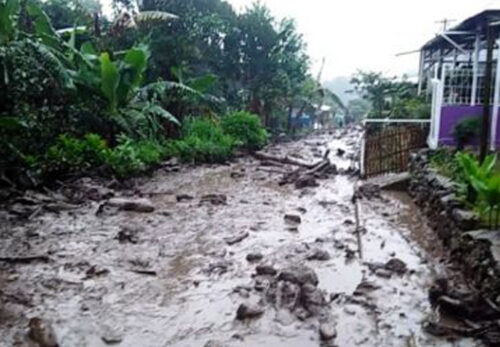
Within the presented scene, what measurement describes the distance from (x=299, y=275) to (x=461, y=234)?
6.49 feet

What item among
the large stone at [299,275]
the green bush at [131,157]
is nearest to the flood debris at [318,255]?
the large stone at [299,275]

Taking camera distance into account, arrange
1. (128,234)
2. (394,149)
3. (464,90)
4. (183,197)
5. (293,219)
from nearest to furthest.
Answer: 1. (128,234)
2. (293,219)
3. (183,197)
4. (394,149)
5. (464,90)

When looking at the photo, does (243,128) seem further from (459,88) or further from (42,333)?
(42,333)

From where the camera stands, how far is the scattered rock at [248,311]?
13.8 ft

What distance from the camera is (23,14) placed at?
12.6 m

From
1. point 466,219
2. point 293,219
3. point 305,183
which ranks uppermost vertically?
point 466,219

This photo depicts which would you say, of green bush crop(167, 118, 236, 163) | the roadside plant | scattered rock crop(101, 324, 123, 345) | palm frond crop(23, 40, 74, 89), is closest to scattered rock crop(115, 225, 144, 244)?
scattered rock crop(101, 324, 123, 345)

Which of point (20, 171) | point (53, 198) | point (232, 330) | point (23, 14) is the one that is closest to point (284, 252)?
point (232, 330)

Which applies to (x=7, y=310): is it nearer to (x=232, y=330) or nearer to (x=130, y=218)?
(x=232, y=330)

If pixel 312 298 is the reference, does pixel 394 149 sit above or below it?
above

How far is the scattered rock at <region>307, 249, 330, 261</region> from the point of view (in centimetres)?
588

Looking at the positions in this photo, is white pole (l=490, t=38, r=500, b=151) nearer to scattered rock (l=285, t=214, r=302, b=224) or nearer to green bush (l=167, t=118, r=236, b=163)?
scattered rock (l=285, t=214, r=302, b=224)

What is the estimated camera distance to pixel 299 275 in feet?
16.2

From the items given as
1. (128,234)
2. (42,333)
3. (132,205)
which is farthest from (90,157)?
(42,333)
